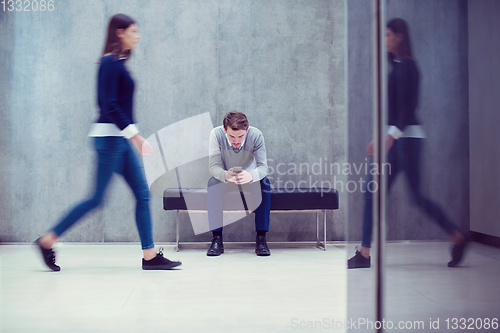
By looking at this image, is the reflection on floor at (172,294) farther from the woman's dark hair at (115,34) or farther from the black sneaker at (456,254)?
the woman's dark hair at (115,34)

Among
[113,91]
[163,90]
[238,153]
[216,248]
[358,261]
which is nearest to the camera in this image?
[358,261]

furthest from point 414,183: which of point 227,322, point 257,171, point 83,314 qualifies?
point 257,171

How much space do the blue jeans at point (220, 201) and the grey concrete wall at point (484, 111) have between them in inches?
83.6

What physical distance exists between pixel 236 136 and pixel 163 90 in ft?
3.04

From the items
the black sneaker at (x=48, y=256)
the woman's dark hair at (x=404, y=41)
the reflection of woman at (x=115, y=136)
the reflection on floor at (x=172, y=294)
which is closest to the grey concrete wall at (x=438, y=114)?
the woman's dark hair at (x=404, y=41)

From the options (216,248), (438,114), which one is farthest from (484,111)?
(216,248)

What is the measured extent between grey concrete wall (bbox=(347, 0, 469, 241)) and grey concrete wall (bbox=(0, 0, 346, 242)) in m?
2.58

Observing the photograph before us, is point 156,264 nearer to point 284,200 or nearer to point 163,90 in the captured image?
point 284,200

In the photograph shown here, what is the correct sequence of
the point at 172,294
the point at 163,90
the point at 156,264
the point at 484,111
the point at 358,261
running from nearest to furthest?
the point at 484,111, the point at 358,261, the point at 172,294, the point at 156,264, the point at 163,90

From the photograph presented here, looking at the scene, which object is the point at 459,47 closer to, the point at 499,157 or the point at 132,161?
the point at 499,157

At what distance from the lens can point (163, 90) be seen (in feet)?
10.9

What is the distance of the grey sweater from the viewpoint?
2.86m

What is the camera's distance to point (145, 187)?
2107mm

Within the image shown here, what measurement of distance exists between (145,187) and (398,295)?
1559 mm
